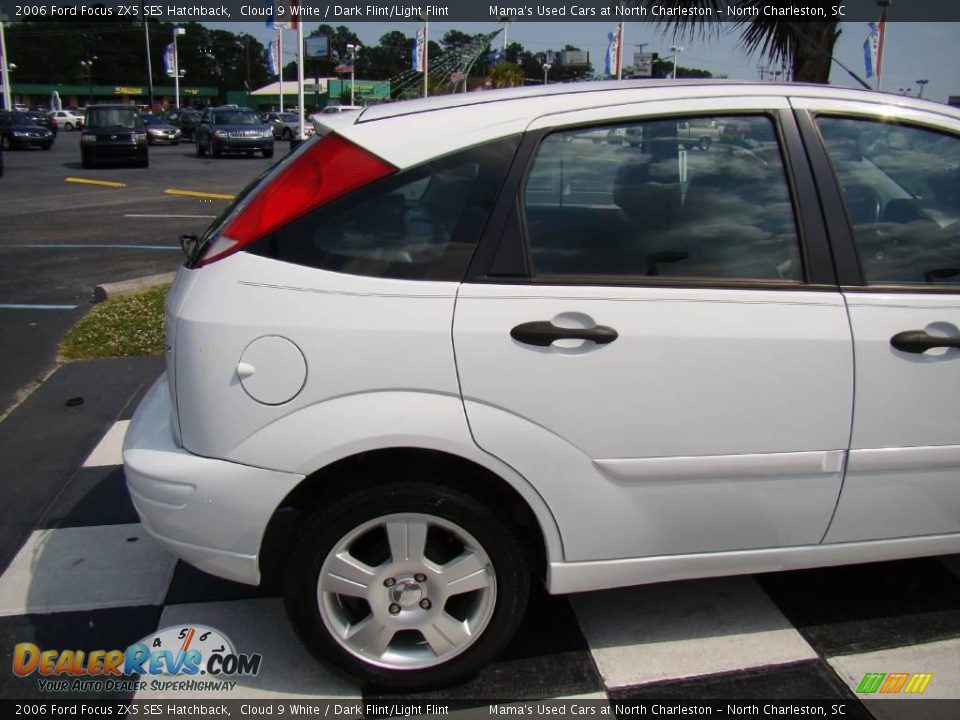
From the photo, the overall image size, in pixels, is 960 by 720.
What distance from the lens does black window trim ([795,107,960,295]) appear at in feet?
8.10

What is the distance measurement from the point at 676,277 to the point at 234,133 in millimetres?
27821

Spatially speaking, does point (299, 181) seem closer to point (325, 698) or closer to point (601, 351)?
point (601, 351)

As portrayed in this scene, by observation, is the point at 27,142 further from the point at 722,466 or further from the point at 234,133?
the point at 722,466

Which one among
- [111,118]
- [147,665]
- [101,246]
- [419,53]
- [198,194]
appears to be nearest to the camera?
[147,665]

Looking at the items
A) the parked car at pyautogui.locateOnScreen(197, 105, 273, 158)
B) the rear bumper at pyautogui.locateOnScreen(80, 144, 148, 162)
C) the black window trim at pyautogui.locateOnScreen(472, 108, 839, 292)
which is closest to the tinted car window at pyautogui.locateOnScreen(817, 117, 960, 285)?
the black window trim at pyautogui.locateOnScreen(472, 108, 839, 292)

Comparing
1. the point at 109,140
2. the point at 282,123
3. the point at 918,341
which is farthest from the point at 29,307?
the point at 282,123

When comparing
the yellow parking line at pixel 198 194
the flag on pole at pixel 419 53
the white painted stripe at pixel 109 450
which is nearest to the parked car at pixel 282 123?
the flag on pole at pixel 419 53

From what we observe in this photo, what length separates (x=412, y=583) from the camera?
7.96ft

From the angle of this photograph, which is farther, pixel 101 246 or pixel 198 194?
pixel 198 194

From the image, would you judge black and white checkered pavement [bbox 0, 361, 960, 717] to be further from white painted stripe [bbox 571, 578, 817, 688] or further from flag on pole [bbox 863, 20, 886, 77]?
flag on pole [bbox 863, 20, 886, 77]

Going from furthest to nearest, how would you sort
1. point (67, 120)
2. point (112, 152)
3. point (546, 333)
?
point (67, 120)
point (112, 152)
point (546, 333)

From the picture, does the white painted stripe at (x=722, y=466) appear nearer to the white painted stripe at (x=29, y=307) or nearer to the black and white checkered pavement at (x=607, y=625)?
the black and white checkered pavement at (x=607, y=625)

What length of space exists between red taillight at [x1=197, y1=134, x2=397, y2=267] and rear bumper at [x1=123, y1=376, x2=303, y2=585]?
1.86ft

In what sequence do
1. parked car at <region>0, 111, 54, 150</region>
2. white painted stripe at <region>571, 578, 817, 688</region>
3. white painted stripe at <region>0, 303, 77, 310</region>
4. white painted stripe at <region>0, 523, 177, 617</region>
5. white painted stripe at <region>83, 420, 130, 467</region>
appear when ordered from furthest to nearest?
parked car at <region>0, 111, 54, 150</region> → white painted stripe at <region>0, 303, 77, 310</region> → white painted stripe at <region>83, 420, 130, 467</region> → white painted stripe at <region>0, 523, 177, 617</region> → white painted stripe at <region>571, 578, 817, 688</region>
